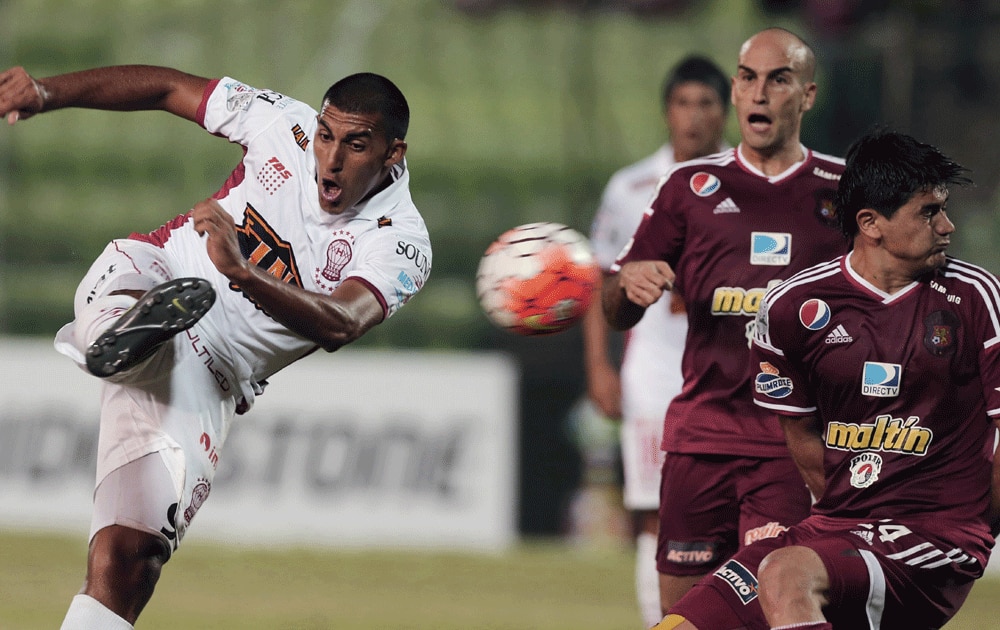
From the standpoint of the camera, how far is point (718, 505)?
5.42 m

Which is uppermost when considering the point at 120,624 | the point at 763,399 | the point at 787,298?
the point at 787,298

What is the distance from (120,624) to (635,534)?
6540 millimetres

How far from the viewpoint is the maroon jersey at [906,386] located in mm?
4379

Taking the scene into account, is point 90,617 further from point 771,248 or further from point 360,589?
point 360,589

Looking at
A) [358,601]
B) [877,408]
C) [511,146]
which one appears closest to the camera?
[877,408]

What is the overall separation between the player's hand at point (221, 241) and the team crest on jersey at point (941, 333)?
201 cm

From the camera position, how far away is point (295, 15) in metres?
12.7

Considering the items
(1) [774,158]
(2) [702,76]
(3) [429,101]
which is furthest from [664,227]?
(3) [429,101]

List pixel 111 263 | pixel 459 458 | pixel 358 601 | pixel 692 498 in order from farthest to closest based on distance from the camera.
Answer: pixel 459 458, pixel 358 601, pixel 692 498, pixel 111 263

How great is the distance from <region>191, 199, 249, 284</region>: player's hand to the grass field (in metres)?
3.65

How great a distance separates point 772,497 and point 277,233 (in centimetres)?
196

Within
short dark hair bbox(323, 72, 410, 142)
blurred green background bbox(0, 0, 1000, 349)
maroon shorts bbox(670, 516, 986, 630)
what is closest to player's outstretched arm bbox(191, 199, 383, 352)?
short dark hair bbox(323, 72, 410, 142)

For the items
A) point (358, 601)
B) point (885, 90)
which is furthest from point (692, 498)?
point (885, 90)

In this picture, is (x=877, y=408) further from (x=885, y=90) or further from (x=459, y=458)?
(x=885, y=90)
